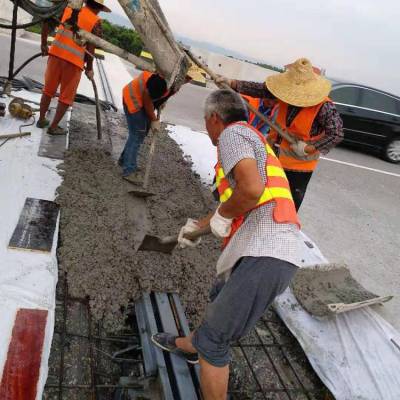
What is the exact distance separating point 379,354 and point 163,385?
1.57 meters

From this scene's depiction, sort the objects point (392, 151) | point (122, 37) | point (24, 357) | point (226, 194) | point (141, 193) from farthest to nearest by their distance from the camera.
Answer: point (122, 37) → point (392, 151) → point (141, 193) → point (24, 357) → point (226, 194)

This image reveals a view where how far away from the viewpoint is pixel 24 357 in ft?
6.30

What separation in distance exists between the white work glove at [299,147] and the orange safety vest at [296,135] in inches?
2.0

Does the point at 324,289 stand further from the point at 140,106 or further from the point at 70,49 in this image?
the point at 70,49

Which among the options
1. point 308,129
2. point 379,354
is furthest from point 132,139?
point 379,354

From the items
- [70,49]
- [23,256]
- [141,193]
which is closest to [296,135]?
[141,193]

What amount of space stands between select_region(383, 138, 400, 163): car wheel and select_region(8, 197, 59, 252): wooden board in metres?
7.92

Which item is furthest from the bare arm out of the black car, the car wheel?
the car wheel

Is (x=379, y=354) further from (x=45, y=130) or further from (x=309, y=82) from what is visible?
(x=45, y=130)

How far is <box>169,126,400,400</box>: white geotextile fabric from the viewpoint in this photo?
7.86 ft

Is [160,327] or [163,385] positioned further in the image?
[160,327]

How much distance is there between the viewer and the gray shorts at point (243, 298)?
1695mm

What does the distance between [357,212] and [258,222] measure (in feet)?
13.9

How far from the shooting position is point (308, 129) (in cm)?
325
